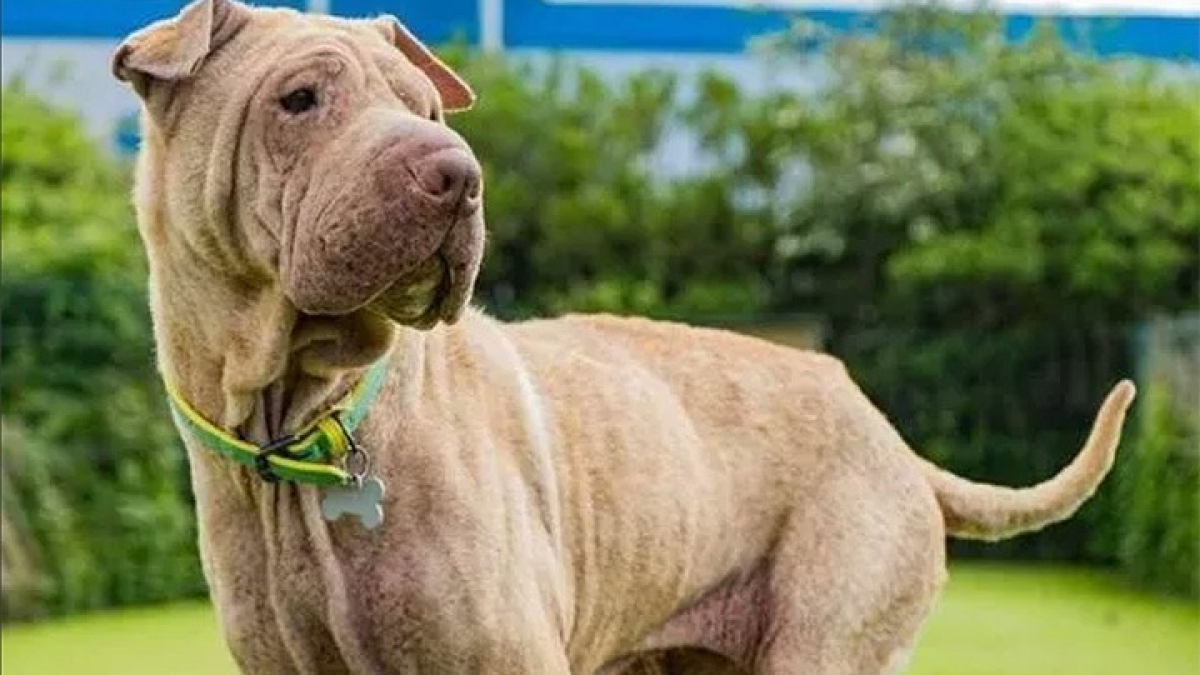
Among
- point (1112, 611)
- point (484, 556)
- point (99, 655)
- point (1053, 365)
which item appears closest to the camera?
point (484, 556)

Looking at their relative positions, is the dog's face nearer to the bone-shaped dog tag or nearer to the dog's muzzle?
the dog's muzzle

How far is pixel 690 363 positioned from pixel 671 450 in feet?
1.17

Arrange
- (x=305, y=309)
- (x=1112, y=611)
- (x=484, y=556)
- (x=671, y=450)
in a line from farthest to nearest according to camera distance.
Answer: (x=1112, y=611) < (x=671, y=450) < (x=484, y=556) < (x=305, y=309)

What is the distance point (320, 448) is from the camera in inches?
175

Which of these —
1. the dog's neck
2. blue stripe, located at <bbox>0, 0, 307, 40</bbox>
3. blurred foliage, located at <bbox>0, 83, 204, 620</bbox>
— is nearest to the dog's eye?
the dog's neck

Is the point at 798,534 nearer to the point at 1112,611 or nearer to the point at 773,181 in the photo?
the point at 1112,611

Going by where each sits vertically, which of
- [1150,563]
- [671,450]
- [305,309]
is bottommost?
[1150,563]

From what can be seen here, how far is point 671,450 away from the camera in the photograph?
5.34 metres

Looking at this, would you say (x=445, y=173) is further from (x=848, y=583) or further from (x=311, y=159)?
(x=848, y=583)

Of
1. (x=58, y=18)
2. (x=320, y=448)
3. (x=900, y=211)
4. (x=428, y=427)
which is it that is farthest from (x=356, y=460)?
(x=58, y=18)

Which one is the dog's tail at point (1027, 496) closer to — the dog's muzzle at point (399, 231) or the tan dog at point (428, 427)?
the tan dog at point (428, 427)

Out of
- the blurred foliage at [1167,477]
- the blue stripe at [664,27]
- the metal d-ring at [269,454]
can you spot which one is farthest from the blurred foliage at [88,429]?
the metal d-ring at [269,454]

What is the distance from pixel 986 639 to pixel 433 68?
9596 mm

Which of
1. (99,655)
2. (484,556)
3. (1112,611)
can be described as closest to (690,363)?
(484,556)
